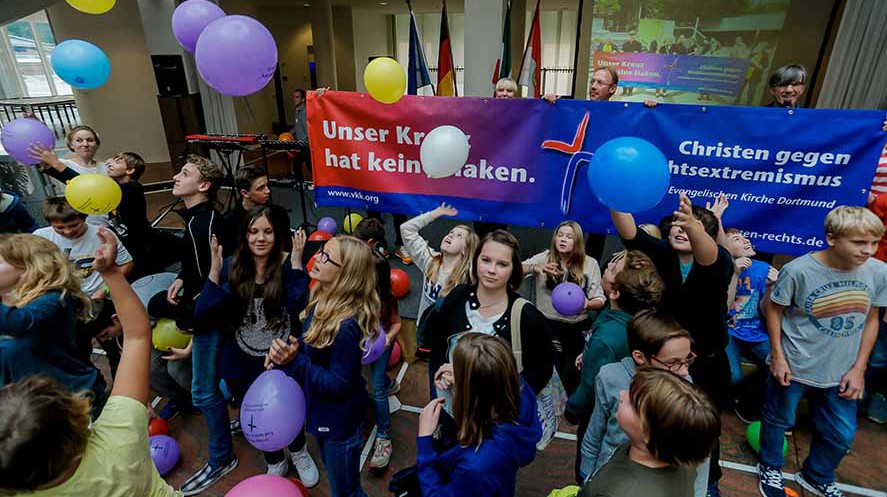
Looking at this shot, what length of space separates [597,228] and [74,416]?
10.1ft

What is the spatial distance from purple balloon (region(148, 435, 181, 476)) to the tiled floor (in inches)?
2.4

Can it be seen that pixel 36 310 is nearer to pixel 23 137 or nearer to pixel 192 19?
pixel 23 137

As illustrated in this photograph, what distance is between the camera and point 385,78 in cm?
313

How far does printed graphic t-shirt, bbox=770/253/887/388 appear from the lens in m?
2.10

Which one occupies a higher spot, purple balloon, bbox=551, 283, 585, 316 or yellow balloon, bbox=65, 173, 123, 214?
yellow balloon, bbox=65, 173, 123, 214

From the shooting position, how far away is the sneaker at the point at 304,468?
253 cm

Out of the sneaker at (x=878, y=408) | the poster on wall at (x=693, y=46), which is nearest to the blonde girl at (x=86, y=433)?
the sneaker at (x=878, y=408)

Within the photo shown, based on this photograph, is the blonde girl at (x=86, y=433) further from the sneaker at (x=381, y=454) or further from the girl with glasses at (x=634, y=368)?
the girl with glasses at (x=634, y=368)

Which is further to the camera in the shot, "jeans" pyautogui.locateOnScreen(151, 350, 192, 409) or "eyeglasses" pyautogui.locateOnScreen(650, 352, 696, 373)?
"jeans" pyautogui.locateOnScreen(151, 350, 192, 409)

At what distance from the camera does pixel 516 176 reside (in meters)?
3.42

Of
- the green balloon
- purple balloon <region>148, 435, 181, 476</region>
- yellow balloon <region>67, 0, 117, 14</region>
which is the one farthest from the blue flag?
the green balloon

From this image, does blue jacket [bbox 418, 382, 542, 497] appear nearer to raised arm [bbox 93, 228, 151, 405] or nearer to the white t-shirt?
raised arm [bbox 93, 228, 151, 405]

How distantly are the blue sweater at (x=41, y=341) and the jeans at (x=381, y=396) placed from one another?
1.40 metres

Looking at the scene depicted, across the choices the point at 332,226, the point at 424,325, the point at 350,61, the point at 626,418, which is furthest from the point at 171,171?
the point at 626,418
